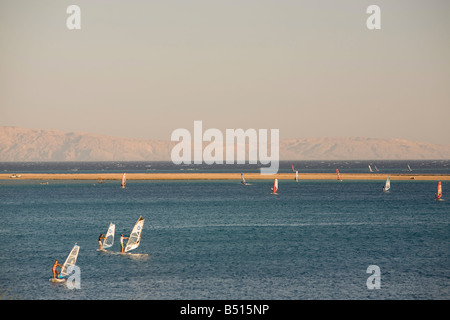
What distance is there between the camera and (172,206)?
110 m

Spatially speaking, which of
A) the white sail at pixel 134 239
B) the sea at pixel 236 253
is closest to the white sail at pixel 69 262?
the sea at pixel 236 253

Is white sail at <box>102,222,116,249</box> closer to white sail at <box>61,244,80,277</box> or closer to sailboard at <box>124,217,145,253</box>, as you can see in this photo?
sailboard at <box>124,217,145,253</box>

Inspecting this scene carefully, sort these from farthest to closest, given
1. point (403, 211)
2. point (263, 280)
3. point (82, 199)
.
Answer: point (82, 199) → point (403, 211) → point (263, 280)

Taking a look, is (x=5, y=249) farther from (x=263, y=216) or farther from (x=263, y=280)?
(x=263, y=216)

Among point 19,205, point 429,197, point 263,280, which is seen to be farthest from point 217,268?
point 429,197

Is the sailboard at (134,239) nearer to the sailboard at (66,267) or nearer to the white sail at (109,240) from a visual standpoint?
the white sail at (109,240)

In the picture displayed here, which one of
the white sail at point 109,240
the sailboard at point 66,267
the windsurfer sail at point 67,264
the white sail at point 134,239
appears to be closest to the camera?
the sailboard at point 66,267

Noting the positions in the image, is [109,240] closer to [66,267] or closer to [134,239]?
[134,239]

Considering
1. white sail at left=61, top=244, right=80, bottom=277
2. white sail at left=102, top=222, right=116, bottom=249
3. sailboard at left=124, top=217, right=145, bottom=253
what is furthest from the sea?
white sail at left=102, top=222, right=116, bottom=249

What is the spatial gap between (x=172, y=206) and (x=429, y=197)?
60.2m

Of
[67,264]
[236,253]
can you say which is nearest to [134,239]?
[236,253]

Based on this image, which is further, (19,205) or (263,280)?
(19,205)

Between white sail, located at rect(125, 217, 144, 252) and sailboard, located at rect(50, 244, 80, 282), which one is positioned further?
white sail, located at rect(125, 217, 144, 252)

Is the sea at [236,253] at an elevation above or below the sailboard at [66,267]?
below
